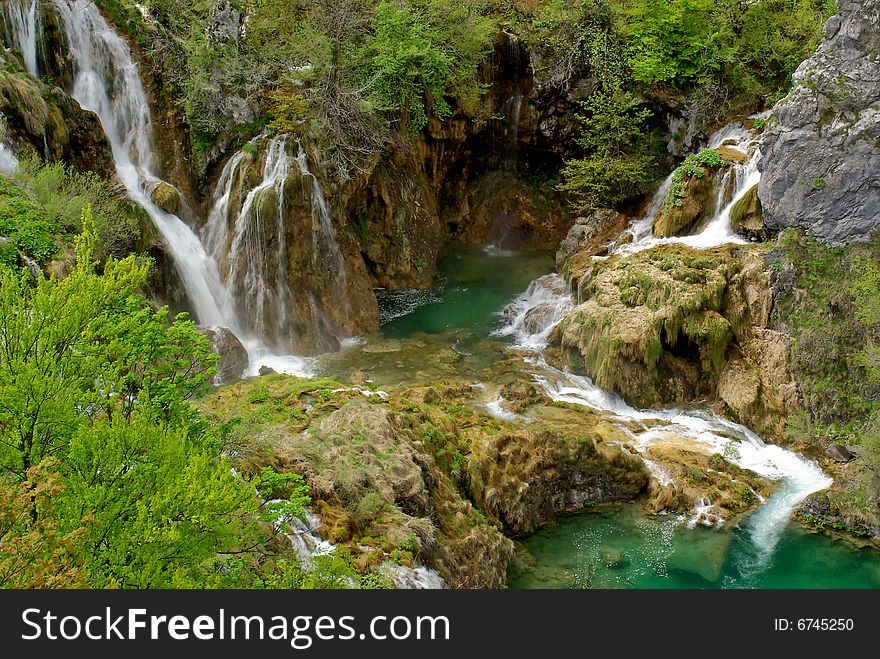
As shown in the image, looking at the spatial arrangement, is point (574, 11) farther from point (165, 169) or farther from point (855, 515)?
point (855, 515)

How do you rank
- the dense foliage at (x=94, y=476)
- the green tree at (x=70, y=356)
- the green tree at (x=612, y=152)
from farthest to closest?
the green tree at (x=612, y=152) → the green tree at (x=70, y=356) → the dense foliage at (x=94, y=476)

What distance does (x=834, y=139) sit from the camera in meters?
17.4

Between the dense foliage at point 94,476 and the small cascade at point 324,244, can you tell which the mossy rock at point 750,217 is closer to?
the small cascade at point 324,244

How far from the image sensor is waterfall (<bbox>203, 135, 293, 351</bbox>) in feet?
69.9

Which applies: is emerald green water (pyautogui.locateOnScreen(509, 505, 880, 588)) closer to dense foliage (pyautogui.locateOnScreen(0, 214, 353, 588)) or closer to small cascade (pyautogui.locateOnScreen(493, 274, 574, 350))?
dense foliage (pyautogui.locateOnScreen(0, 214, 353, 588))

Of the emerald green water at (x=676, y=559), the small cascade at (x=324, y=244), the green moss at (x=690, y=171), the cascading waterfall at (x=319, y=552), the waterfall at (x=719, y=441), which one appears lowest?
the emerald green water at (x=676, y=559)

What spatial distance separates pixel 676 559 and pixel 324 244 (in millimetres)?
14719

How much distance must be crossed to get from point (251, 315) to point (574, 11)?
1746cm

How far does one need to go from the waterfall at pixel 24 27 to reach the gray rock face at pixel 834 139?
21200 millimetres

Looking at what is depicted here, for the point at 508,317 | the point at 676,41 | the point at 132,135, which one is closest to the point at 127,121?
the point at 132,135

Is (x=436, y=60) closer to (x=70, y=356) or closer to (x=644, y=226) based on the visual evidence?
(x=644, y=226)

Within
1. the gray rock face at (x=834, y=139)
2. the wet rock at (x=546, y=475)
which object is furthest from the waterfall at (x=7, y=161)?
the gray rock face at (x=834, y=139)

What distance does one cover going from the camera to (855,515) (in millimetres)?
13891

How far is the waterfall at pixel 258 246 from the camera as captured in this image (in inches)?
838
